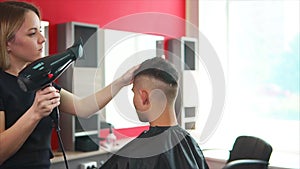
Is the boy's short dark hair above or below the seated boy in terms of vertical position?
above

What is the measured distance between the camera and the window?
317cm

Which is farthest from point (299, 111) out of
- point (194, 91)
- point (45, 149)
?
point (45, 149)

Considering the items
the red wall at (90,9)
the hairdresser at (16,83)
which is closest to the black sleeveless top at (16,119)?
the hairdresser at (16,83)

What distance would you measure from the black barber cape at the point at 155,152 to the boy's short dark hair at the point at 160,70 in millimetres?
194

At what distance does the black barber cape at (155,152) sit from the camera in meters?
1.11

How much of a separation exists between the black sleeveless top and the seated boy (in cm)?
24

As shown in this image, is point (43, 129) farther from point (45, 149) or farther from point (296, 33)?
point (296, 33)

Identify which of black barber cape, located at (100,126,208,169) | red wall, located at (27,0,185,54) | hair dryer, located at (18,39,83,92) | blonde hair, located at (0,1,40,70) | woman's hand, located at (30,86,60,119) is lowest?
black barber cape, located at (100,126,208,169)

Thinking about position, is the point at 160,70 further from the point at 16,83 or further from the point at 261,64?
the point at 261,64

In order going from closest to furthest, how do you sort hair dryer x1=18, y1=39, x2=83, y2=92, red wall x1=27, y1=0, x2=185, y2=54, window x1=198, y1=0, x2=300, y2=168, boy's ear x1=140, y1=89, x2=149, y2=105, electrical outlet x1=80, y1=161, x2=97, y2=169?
hair dryer x1=18, y1=39, x2=83, y2=92 < boy's ear x1=140, y1=89, x2=149, y2=105 < electrical outlet x1=80, y1=161, x2=97, y2=169 < red wall x1=27, y1=0, x2=185, y2=54 < window x1=198, y1=0, x2=300, y2=168

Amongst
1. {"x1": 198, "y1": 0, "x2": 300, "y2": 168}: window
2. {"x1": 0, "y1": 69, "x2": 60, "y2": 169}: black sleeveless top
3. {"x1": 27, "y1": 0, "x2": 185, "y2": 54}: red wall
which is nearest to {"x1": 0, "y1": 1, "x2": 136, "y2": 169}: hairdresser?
{"x1": 0, "y1": 69, "x2": 60, "y2": 169}: black sleeveless top

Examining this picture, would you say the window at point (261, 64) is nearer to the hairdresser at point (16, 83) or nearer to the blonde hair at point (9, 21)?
the hairdresser at point (16, 83)

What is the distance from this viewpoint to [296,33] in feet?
10.3

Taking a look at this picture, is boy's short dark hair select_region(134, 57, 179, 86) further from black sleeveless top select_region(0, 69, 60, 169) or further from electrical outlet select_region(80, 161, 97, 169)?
electrical outlet select_region(80, 161, 97, 169)
